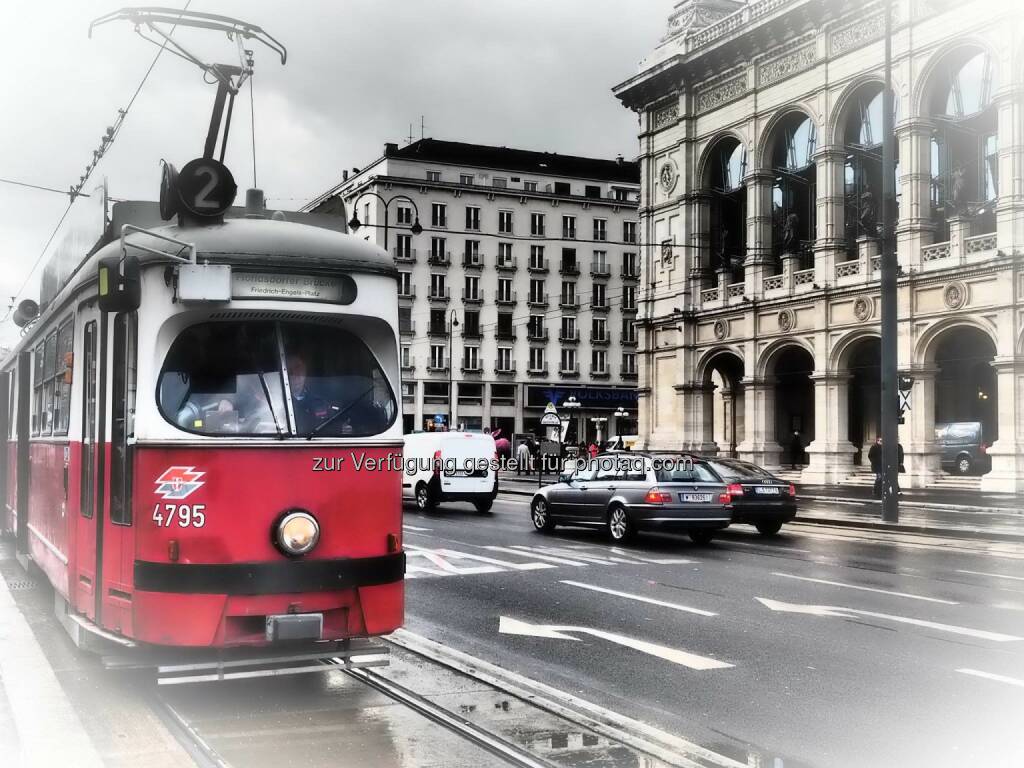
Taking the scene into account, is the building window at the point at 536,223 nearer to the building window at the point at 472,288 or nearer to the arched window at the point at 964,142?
the building window at the point at 472,288

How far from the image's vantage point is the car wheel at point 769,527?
20.3 m

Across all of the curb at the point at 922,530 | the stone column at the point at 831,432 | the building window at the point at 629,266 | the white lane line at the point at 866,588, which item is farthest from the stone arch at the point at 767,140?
the building window at the point at 629,266

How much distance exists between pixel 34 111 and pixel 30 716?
17.3 feet

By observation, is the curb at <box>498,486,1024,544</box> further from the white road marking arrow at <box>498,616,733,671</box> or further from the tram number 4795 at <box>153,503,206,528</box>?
the tram number 4795 at <box>153,503,206,528</box>

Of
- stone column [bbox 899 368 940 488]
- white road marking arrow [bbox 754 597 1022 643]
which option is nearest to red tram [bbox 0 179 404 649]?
white road marking arrow [bbox 754 597 1022 643]

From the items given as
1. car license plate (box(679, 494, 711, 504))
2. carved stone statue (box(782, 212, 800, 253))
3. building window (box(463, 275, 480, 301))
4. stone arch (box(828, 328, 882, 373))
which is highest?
building window (box(463, 275, 480, 301))

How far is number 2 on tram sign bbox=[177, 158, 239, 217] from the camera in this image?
729 centimetres

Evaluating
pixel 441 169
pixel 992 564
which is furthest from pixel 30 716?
pixel 441 169

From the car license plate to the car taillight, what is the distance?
8.6 inches

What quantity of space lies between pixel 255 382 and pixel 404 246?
7760 cm

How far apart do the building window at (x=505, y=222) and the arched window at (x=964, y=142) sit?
173 feet

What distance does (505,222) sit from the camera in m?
87.3

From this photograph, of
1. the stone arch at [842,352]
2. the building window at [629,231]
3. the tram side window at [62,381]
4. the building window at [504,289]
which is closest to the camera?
the tram side window at [62,381]

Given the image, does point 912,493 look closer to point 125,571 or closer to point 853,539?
point 853,539
